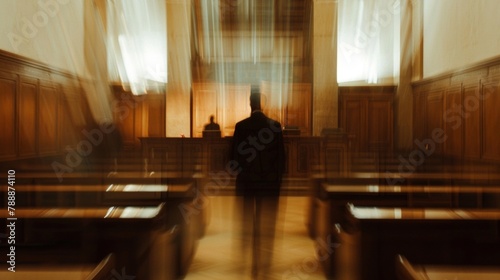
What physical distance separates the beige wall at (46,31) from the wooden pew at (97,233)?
410cm

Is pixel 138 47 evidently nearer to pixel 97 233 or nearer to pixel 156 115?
pixel 156 115

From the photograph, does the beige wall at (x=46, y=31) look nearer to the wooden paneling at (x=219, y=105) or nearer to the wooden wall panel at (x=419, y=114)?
the wooden paneling at (x=219, y=105)

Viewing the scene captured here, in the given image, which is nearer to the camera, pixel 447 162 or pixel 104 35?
pixel 447 162

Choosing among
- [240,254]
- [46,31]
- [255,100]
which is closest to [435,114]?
[240,254]

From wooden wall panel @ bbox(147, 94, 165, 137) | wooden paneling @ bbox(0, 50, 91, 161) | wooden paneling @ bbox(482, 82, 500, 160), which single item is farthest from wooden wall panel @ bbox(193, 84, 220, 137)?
wooden paneling @ bbox(482, 82, 500, 160)

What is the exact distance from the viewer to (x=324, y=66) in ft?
35.0

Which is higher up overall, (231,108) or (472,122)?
(231,108)

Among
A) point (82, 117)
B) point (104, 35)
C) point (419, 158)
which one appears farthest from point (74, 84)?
point (419, 158)

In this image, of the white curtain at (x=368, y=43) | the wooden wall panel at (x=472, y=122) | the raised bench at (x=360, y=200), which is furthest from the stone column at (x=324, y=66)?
the raised bench at (x=360, y=200)

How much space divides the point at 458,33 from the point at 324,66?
127 inches

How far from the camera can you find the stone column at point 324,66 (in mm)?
10602

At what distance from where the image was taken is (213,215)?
6.23 meters

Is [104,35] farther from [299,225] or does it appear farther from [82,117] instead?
[299,225]

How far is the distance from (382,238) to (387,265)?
22cm
